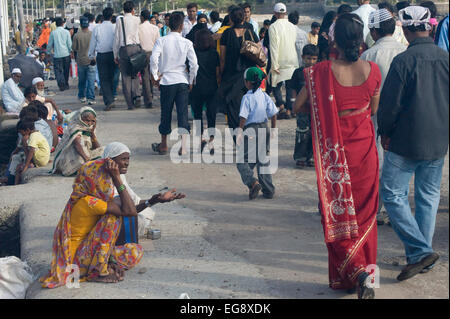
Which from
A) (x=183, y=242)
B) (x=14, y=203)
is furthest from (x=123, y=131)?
(x=183, y=242)

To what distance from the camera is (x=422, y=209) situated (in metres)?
4.82

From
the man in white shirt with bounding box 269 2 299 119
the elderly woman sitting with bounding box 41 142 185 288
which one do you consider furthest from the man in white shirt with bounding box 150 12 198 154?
the elderly woman sitting with bounding box 41 142 185 288

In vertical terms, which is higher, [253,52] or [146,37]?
[253,52]

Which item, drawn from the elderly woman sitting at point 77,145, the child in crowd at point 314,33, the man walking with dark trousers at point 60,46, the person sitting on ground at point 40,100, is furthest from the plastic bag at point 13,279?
the man walking with dark trousers at point 60,46

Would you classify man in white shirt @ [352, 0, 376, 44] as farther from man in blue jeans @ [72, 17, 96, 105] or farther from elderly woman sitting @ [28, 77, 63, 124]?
man in blue jeans @ [72, 17, 96, 105]

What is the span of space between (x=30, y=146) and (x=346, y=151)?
16.8 ft

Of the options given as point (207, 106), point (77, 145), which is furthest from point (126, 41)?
point (77, 145)

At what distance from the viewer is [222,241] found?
226 inches

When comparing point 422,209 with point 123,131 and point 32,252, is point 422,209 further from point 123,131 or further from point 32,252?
point 123,131

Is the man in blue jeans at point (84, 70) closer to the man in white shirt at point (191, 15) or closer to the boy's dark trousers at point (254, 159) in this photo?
the man in white shirt at point (191, 15)

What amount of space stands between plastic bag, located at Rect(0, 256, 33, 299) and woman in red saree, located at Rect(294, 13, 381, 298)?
7.73 ft

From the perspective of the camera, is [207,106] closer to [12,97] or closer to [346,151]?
[12,97]

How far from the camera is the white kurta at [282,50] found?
10.8 m
